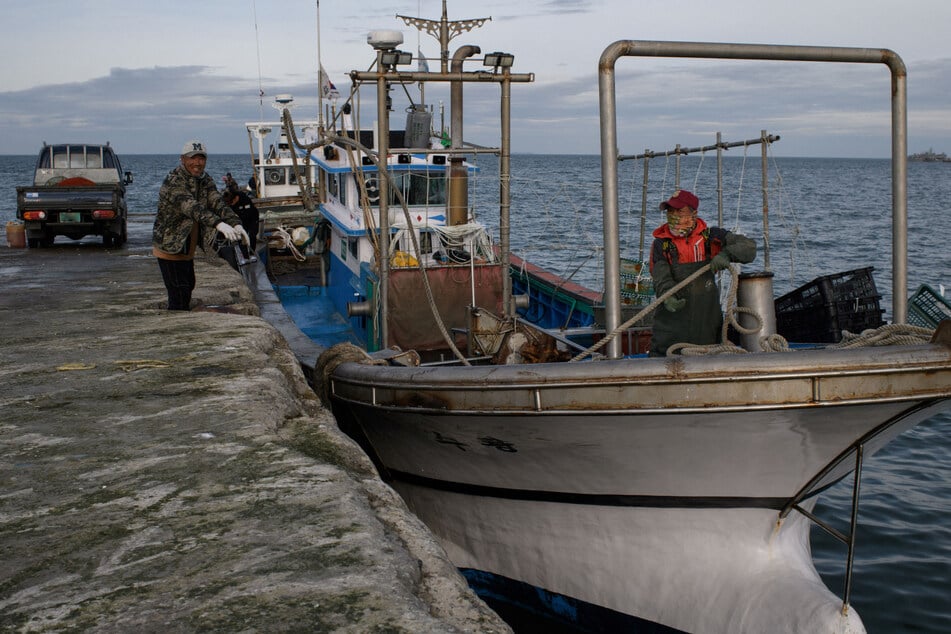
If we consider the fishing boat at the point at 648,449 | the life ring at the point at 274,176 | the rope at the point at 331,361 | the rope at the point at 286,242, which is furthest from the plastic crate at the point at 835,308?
the life ring at the point at 274,176

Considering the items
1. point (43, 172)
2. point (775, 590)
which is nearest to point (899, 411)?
point (775, 590)

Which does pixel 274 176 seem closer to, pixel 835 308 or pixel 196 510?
pixel 835 308

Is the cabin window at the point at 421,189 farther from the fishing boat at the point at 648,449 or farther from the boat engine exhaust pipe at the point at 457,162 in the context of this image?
the fishing boat at the point at 648,449

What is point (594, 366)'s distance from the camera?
4.58 m

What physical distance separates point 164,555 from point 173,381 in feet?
7.42

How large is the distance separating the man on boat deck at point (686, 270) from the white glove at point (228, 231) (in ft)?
10.0

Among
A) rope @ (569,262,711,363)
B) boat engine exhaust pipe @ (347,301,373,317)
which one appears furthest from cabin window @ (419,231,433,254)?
rope @ (569,262,711,363)

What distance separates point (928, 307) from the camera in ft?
26.2

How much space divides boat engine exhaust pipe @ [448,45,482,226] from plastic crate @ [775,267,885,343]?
12.0ft

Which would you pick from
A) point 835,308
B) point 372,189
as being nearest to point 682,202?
point 835,308

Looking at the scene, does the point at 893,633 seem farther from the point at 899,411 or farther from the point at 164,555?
the point at 164,555

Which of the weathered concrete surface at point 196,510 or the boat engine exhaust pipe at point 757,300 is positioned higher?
the boat engine exhaust pipe at point 757,300

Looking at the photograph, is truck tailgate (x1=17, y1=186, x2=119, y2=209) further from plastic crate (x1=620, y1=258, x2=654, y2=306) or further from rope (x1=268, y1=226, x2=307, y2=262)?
plastic crate (x1=620, y1=258, x2=654, y2=306)

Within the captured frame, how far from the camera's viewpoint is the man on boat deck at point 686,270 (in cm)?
547
